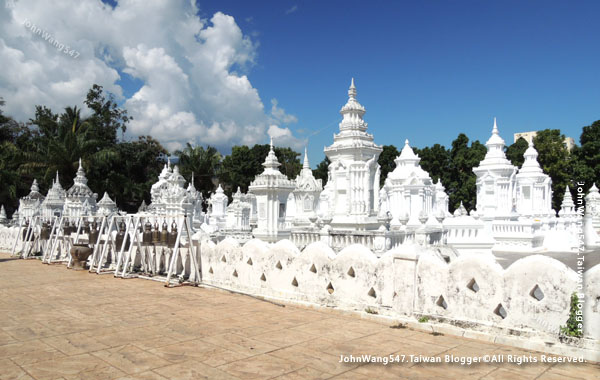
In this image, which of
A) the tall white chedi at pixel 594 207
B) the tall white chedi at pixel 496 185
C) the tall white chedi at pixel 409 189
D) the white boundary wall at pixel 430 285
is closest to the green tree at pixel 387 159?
the tall white chedi at pixel 594 207

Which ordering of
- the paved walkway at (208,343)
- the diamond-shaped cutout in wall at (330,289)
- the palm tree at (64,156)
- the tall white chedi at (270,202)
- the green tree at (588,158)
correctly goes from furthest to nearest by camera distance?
the green tree at (588,158), the palm tree at (64,156), the tall white chedi at (270,202), the diamond-shaped cutout in wall at (330,289), the paved walkway at (208,343)

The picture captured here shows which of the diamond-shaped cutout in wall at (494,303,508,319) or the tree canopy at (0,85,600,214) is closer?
the diamond-shaped cutout in wall at (494,303,508,319)

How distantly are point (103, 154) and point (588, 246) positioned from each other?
110 ft

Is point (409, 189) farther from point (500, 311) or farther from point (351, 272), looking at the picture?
point (500, 311)

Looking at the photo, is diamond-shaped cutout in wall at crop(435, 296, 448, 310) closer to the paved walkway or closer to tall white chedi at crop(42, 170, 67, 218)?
the paved walkway

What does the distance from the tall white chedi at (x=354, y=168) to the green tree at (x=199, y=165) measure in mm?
32099

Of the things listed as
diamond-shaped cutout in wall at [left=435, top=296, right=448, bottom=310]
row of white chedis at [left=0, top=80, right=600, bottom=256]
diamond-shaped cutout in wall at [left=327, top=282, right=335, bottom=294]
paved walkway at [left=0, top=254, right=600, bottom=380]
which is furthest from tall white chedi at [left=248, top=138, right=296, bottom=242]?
Result: diamond-shaped cutout in wall at [left=435, top=296, right=448, bottom=310]

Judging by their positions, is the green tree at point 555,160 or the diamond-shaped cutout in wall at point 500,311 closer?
the diamond-shaped cutout in wall at point 500,311

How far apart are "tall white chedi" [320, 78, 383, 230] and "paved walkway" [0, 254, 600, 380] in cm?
794

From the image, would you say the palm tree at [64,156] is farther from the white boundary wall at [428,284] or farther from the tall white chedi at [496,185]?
the white boundary wall at [428,284]

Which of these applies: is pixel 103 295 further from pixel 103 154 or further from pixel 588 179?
pixel 588 179

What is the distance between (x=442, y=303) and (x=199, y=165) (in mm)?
42774

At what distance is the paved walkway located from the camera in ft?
14.8

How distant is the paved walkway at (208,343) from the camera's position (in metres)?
4.52
